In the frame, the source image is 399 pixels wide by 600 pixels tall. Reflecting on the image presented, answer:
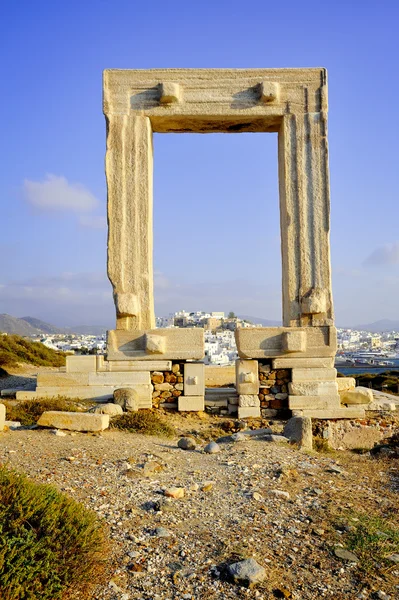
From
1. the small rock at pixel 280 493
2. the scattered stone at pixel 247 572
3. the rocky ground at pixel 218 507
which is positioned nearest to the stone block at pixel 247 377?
the rocky ground at pixel 218 507

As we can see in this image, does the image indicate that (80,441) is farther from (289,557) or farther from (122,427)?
(289,557)

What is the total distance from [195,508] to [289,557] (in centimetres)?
99

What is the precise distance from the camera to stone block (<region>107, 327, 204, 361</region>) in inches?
359

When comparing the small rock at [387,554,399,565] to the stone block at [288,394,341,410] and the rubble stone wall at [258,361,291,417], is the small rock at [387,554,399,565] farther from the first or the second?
the rubble stone wall at [258,361,291,417]

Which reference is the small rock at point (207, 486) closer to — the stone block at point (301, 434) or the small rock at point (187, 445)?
the small rock at point (187, 445)

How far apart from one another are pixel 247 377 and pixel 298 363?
93cm

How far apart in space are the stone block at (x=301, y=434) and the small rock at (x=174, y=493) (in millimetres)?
2326

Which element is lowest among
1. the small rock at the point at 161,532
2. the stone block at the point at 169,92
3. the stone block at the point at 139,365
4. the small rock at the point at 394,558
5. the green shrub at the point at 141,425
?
the small rock at the point at 394,558

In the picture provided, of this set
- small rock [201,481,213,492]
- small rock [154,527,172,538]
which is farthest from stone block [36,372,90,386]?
small rock [154,527,172,538]

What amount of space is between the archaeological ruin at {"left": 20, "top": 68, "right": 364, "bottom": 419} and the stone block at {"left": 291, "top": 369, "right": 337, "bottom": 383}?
17 millimetres

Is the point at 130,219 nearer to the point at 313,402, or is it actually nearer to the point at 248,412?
the point at 248,412

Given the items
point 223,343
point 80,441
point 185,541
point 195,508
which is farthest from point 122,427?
point 223,343

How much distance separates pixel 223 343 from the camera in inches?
890

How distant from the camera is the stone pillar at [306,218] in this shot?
9328 millimetres
